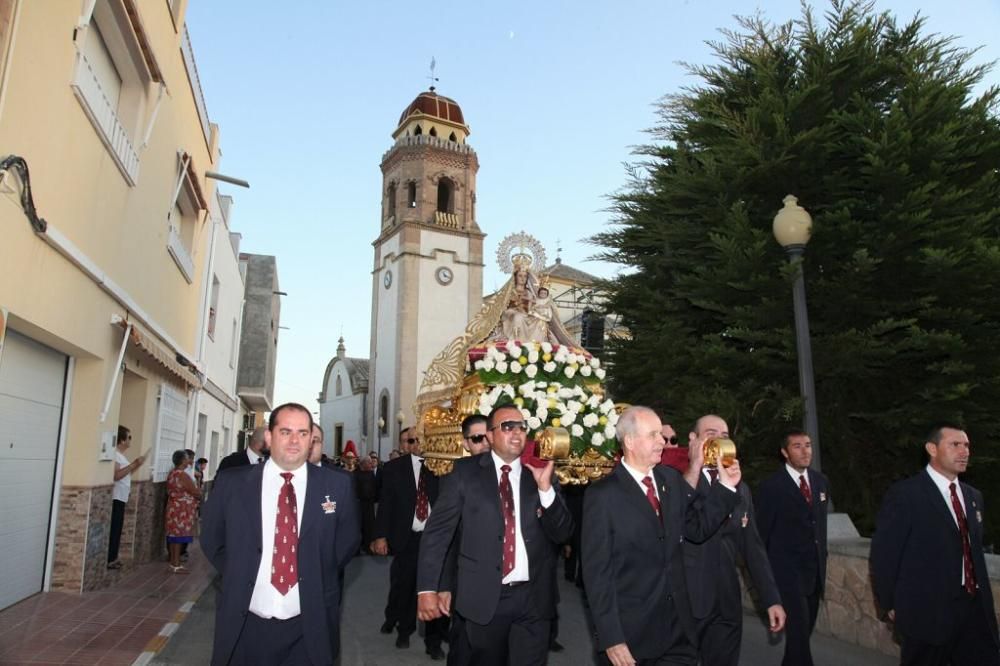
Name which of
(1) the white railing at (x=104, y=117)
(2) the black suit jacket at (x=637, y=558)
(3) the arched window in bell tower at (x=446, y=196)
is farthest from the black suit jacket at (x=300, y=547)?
(3) the arched window in bell tower at (x=446, y=196)

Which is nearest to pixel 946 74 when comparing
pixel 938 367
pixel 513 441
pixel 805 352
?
pixel 938 367

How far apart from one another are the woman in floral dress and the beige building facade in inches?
19.8

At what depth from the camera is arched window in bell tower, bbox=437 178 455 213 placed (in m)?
41.0

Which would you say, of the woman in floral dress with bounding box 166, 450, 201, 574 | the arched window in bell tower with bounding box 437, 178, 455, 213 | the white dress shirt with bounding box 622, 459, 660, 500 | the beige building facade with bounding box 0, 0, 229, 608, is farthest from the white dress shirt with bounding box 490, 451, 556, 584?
the arched window in bell tower with bounding box 437, 178, 455, 213

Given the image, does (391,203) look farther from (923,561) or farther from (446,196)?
(923,561)

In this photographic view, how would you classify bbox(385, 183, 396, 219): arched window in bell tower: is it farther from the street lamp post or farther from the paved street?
the street lamp post

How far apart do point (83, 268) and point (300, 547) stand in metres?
5.47

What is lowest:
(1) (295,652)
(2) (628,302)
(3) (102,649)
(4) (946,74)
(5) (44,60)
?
(3) (102,649)

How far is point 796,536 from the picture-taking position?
5480 mm

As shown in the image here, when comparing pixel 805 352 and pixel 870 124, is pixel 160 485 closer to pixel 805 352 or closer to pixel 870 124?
pixel 805 352

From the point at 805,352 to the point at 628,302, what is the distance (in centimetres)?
447

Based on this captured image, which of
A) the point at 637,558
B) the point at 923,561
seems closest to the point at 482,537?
the point at 637,558

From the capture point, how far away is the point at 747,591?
7.90 m

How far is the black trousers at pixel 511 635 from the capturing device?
3959 mm
